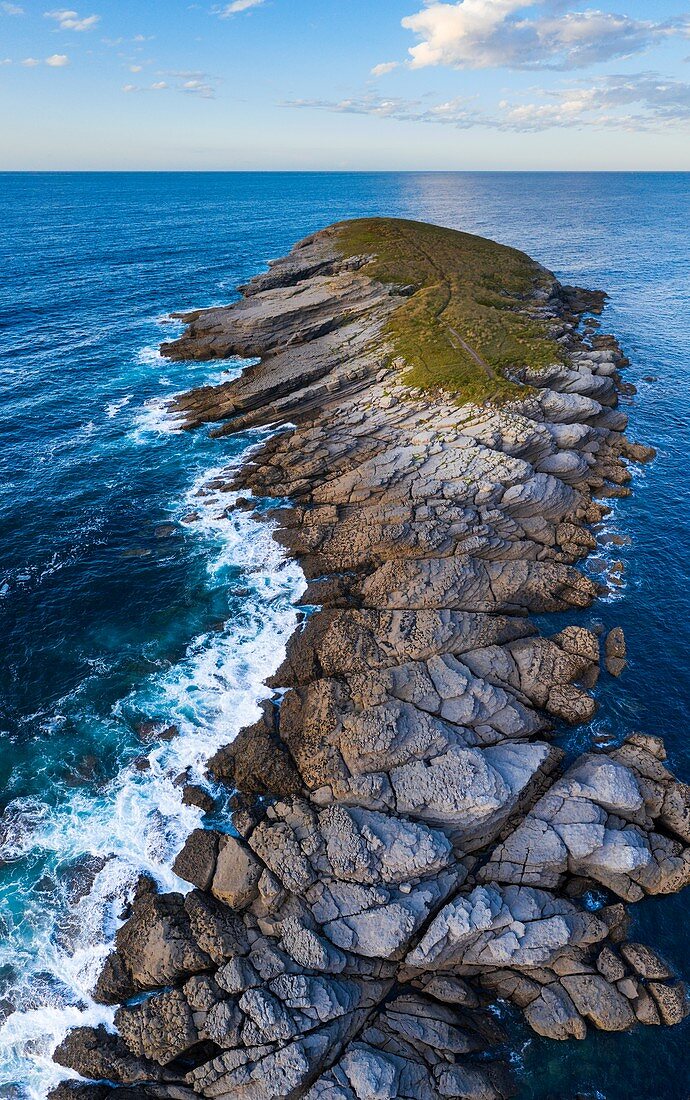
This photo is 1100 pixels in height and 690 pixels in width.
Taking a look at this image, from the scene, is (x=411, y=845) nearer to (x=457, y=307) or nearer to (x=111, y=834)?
(x=111, y=834)

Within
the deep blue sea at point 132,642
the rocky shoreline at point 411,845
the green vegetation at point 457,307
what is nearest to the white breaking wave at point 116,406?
the deep blue sea at point 132,642

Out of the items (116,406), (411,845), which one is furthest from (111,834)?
(116,406)

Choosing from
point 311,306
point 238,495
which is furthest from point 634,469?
point 311,306

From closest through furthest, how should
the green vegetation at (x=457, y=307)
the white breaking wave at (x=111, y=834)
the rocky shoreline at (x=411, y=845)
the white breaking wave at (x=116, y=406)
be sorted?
the rocky shoreline at (x=411, y=845), the white breaking wave at (x=111, y=834), the green vegetation at (x=457, y=307), the white breaking wave at (x=116, y=406)

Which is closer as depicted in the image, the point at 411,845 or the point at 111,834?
the point at 411,845

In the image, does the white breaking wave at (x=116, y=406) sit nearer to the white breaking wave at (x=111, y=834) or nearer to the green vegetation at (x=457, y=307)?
the green vegetation at (x=457, y=307)

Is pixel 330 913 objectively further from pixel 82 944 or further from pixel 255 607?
pixel 255 607
